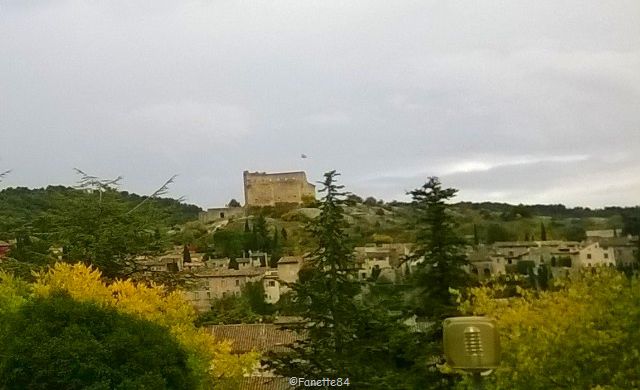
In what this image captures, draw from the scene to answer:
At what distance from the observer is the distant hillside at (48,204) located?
4914 millimetres

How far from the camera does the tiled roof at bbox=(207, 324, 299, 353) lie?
165 inches

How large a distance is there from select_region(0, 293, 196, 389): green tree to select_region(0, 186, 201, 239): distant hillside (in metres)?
1.06

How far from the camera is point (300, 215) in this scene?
13.9ft

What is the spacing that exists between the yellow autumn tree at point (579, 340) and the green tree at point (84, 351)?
4.94 feet

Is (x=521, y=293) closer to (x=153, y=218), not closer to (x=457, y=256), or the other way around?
(x=457, y=256)

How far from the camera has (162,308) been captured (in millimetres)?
4520

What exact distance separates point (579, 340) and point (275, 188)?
6.09ft

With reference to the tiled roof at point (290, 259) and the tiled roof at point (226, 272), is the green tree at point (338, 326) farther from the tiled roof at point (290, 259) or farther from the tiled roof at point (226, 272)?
the tiled roof at point (226, 272)

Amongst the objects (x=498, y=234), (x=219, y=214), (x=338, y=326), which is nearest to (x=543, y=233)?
(x=498, y=234)

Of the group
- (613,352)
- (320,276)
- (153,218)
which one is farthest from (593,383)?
(153,218)

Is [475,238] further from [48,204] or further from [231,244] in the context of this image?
[48,204]

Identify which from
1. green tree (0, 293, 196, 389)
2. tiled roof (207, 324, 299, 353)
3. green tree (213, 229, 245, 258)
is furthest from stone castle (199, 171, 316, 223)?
green tree (0, 293, 196, 389)

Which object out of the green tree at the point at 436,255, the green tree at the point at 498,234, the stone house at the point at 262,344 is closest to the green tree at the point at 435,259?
the green tree at the point at 436,255

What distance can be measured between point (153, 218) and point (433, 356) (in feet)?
6.69
